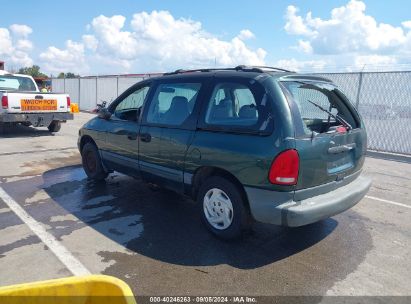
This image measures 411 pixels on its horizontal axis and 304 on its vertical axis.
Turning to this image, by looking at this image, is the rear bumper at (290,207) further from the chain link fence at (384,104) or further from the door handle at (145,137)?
the chain link fence at (384,104)

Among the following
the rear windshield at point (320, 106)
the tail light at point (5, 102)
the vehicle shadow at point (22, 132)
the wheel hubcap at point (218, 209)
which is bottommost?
the vehicle shadow at point (22, 132)

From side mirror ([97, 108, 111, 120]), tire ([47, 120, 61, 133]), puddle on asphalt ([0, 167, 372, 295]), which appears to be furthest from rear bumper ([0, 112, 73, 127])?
puddle on asphalt ([0, 167, 372, 295])

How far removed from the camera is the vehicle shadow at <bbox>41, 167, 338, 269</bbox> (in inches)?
150

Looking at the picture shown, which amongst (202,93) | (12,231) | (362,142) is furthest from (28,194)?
(362,142)

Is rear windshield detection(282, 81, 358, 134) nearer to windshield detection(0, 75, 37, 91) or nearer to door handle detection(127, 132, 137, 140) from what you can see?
door handle detection(127, 132, 137, 140)

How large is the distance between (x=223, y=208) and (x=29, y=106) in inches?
353

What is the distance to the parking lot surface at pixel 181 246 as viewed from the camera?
3.31 meters

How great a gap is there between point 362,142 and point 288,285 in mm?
2063

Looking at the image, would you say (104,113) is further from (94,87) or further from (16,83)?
(94,87)

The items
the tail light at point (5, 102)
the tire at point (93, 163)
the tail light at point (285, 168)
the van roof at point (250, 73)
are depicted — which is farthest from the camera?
the tail light at point (5, 102)

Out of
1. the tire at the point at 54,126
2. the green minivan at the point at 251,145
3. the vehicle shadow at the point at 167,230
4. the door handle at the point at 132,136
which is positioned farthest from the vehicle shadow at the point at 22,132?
the green minivan at the point at 251,145

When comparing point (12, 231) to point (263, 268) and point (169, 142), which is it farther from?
point (263, 268)

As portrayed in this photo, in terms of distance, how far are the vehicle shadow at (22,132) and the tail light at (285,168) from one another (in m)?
10.5

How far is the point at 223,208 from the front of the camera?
405cm
